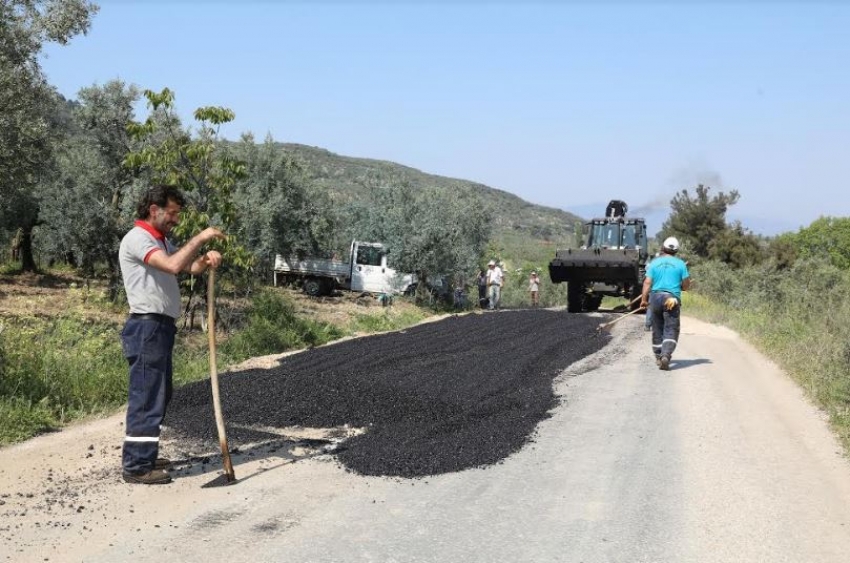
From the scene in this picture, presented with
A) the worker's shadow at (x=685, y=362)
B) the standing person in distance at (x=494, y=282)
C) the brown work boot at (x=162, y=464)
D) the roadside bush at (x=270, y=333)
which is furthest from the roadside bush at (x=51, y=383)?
the standing person in distance at (x=494, y=282)

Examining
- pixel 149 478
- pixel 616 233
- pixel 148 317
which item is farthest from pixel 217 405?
pixel 616 233

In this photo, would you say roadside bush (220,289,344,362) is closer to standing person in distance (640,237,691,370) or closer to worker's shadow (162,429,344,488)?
worker's shadow (162,429,344,488)

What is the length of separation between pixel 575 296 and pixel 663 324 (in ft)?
38.1

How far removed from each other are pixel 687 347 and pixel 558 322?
4953 millimetres

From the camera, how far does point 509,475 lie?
5949 millimetres

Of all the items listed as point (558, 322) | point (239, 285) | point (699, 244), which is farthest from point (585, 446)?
point (699, 244)

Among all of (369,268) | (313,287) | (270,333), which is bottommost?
(270,333)

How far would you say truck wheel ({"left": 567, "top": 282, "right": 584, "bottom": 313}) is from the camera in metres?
23.8

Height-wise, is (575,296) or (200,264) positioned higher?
(200,264)

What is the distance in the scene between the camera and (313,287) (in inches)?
1297

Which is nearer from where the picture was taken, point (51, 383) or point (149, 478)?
point (149, 478)

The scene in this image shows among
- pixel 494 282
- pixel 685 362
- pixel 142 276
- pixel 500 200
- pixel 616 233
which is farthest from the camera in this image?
pixel 500 200

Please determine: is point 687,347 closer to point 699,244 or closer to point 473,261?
point 473,261

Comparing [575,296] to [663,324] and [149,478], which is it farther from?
[149,478]
